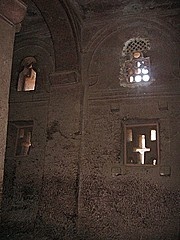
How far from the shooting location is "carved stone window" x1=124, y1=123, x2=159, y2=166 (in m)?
7.11

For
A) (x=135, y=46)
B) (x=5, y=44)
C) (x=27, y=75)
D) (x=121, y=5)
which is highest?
(x=121, y=5)

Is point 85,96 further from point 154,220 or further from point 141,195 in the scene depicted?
point 154,220

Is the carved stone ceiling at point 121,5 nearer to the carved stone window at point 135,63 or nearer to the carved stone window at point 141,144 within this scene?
the carved stone window at point 135,63

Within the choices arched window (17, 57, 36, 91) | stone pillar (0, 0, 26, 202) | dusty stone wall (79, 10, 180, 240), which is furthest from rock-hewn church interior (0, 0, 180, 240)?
stone pillar (0, 0, 26, 202)

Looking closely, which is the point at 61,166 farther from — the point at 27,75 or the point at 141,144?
the point at 27,75

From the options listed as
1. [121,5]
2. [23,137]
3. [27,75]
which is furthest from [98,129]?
[121,5]

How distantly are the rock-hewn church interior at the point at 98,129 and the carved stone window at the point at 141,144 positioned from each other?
0.02 m

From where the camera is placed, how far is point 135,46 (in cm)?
782

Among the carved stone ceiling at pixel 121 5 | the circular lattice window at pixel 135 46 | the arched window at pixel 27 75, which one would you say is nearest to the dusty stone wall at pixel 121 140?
the circular lattice window at pixel 135 46

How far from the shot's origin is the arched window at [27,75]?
8.79 meters

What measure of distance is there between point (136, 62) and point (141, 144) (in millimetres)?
1987

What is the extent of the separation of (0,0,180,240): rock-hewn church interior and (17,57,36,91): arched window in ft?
0.93

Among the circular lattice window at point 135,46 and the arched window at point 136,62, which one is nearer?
the arched window at point 136,62

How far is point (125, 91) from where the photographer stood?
24.6 feet
